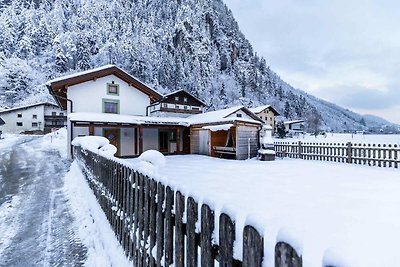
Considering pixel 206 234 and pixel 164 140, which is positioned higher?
pixel 206 234

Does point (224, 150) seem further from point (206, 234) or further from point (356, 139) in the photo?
point (356, 139)

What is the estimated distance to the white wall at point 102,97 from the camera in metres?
19.2

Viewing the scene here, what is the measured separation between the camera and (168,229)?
2221mm

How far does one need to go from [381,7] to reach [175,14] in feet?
392

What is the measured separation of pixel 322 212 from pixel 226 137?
15151 millimetres

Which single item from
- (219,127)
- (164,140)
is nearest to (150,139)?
(164,140)

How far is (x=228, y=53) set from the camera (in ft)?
392

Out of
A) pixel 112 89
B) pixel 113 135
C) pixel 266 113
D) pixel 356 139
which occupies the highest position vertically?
pixel 266 113

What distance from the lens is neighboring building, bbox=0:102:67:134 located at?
173 ft

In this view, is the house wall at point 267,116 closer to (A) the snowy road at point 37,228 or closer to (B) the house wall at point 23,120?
(B) the house wall at point 23,120

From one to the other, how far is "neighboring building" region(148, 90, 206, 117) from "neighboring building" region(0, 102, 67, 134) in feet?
87.9

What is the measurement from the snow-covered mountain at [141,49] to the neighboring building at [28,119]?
14.5m

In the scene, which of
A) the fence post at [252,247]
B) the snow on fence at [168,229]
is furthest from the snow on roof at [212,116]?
the fence post at [252,247]

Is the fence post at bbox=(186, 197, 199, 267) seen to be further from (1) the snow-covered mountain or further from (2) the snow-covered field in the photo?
(1) the snow-covered mountain
